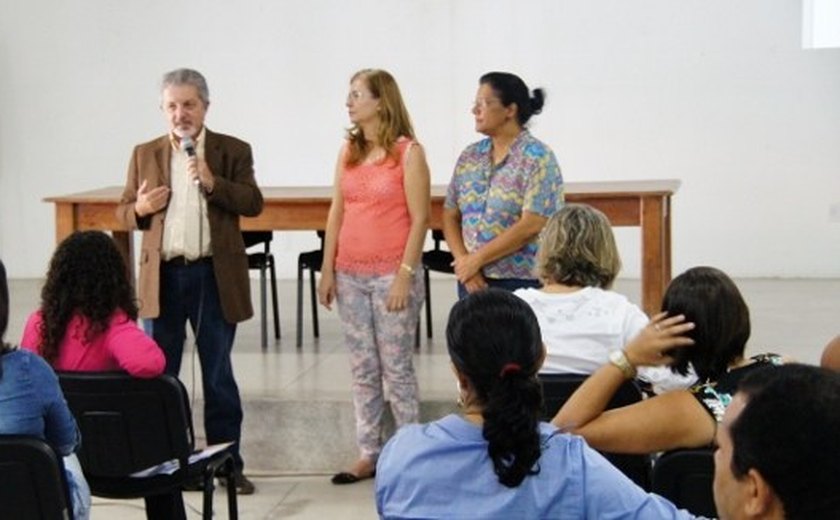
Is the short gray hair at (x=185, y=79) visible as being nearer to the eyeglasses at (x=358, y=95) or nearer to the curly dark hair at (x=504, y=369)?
the eyeglasses at (x=358, y=95)

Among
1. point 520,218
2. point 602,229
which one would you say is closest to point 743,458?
point 602,229

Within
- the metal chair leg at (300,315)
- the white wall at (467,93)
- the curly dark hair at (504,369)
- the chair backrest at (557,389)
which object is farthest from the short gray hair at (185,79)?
the white wall at (467,93)

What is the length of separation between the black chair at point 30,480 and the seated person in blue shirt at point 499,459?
925 mm

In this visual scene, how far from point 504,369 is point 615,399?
121 cm

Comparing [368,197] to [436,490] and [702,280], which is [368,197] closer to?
[702,280]

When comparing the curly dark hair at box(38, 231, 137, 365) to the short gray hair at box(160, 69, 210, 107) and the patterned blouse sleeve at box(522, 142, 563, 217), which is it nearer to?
the short gray hair at box(160, 69, 210, 107)

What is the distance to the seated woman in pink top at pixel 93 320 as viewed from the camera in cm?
351

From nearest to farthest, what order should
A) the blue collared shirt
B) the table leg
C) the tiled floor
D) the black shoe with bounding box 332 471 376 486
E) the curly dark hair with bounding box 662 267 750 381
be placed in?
the blue collared shirt < the curly dark hair with bounding box 662 267 750 381 < the tiled floor < the black shoe with bounding box 332 471 376 486 < the table leg

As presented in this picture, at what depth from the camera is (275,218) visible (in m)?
5.64

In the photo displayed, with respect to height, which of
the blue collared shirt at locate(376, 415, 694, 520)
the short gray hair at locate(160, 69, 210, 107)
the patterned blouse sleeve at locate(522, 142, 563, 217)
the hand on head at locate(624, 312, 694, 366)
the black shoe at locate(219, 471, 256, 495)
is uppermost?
the short gray hair at locate(160, 69, 210, 107)

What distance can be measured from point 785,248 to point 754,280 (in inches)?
10.1

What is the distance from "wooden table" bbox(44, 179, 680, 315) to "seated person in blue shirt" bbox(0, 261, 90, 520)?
2525 millimetres

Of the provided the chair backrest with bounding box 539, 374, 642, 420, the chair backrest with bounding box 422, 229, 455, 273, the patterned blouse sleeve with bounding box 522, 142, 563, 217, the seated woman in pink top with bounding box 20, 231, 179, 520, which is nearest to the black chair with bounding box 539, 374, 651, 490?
the chair backrest with bounding box 539, 374, 642, 420

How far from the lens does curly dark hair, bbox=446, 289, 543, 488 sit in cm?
193
